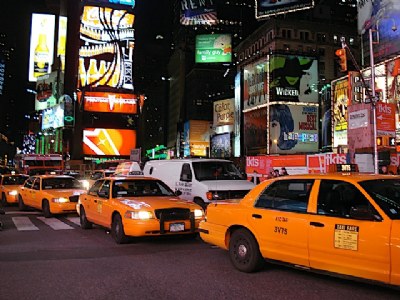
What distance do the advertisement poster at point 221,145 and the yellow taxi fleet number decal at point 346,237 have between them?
53782 mm

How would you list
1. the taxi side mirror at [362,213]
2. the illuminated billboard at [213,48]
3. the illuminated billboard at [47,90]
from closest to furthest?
the taxi side mirror at [362,213] < the illuminated billboard at [213,48] < the illuminated billboard at [47,90]

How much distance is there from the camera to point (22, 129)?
187500 millimetres

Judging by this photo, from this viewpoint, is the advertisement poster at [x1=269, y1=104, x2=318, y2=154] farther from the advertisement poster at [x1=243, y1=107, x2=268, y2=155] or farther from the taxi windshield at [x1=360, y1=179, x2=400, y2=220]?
the taxi windshield at [x1=360, y1=179, x2=400, y2=220]

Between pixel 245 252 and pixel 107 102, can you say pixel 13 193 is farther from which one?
pixel 107 102

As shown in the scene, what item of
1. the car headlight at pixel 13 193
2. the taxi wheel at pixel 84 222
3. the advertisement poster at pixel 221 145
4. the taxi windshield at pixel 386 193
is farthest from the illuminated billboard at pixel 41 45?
the taxi windshield at pixel 386 193

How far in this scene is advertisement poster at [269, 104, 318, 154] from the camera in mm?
42219

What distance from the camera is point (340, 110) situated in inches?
1233

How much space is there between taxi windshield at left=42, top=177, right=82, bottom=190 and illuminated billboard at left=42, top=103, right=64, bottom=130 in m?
52.7

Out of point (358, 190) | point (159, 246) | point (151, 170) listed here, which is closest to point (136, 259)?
point (159, 246)

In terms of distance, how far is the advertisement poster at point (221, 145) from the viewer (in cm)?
6007

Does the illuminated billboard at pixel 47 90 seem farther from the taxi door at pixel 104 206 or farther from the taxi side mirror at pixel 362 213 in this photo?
the taxi side mirror at pixel 362 213

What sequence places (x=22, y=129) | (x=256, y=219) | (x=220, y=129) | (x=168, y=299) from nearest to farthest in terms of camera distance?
(x=168, y=299) → (x=256, y=219) → (x=220, y=129) → (x=22, y=129)

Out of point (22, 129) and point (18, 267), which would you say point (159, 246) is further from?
point (22, 129)

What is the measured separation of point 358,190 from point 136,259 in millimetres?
4145
